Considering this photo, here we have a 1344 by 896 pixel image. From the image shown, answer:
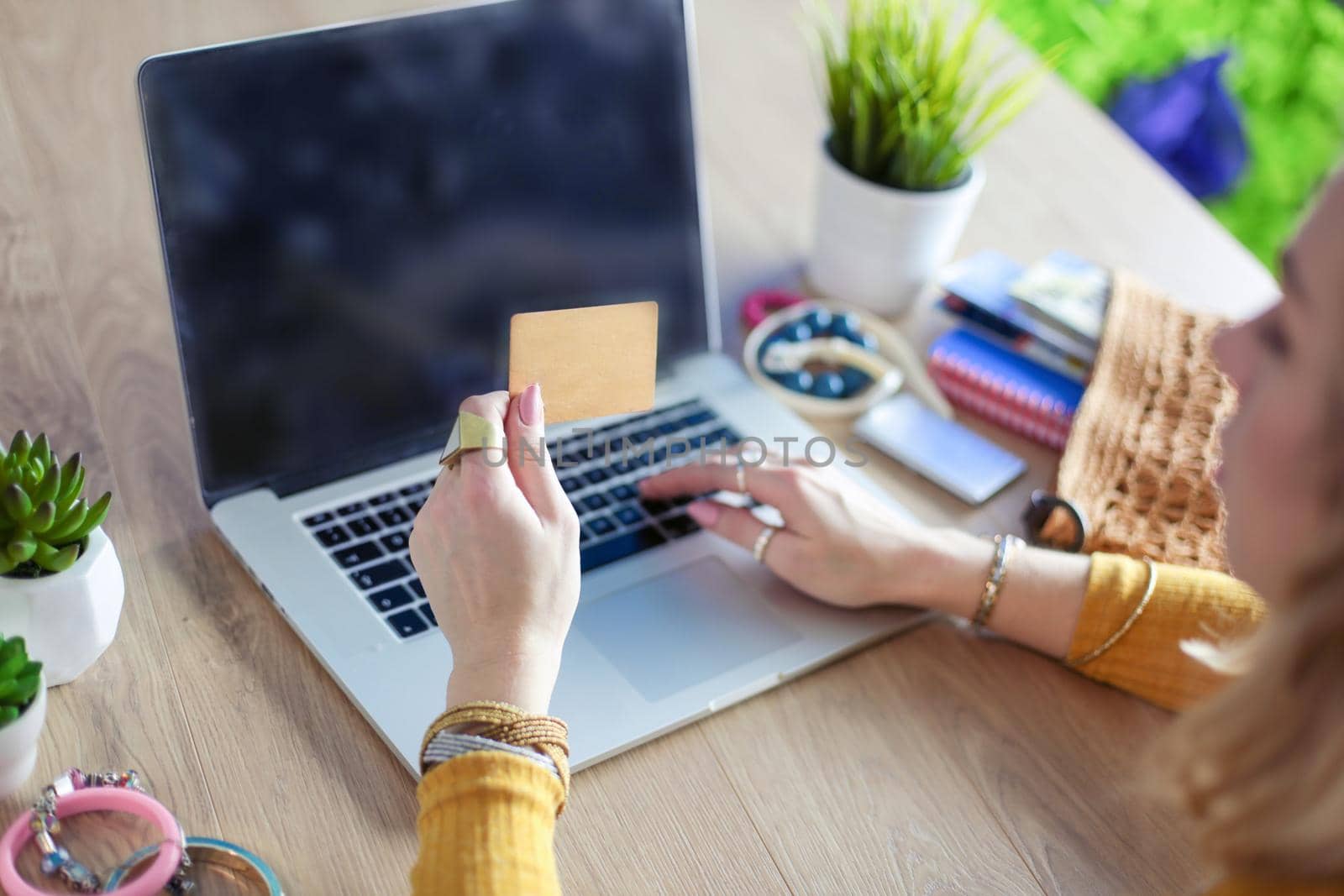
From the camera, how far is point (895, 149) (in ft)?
3.70

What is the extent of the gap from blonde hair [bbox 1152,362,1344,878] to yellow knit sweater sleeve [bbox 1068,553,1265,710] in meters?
0.33

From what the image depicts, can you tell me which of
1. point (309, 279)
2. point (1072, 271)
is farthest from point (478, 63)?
point (1072, 271)

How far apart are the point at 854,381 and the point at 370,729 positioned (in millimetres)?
557

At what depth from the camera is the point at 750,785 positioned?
80 cm

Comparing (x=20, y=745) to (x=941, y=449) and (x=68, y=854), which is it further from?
Result: (x=941, y=449)

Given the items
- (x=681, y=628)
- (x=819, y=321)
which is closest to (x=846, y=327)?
(x=819, y=321)

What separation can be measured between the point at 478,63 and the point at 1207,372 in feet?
2.29

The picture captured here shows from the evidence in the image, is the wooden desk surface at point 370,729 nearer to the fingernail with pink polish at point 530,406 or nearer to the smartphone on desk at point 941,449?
the smartphone on desk at point 941,449

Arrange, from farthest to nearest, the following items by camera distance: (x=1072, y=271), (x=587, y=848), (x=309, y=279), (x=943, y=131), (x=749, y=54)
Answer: (x=749, y=54)
(x=1072, y=271)
(x=943, y=131)
(x=309, y=279)
(x=587, y=848)

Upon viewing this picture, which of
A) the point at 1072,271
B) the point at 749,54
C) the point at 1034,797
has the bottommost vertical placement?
the point at 1034,797

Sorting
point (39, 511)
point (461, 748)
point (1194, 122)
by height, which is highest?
point (39, 511)

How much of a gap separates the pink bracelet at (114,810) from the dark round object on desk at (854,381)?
0.67 meters

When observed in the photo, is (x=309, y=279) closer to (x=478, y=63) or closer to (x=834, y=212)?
(x=478, y=63)

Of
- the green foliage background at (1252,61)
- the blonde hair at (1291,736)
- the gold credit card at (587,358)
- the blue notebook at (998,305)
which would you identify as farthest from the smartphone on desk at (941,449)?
the green foliage background at (1252,61)
